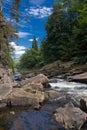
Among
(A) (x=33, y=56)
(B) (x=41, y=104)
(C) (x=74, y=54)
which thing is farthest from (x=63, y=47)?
(A) (x=33, y=56)

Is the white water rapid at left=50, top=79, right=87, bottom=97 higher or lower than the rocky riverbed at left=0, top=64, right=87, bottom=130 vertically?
lower

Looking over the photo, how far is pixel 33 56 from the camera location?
89312mm

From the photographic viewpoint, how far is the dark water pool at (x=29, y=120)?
1041 cm

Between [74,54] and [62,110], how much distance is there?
96.8ft

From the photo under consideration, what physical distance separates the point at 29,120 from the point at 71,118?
240 centimetres

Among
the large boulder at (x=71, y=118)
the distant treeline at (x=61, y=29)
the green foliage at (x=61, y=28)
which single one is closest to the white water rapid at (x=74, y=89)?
the large boulder at (x=71, y=118)

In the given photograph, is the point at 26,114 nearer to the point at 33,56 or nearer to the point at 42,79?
the point at 42,79

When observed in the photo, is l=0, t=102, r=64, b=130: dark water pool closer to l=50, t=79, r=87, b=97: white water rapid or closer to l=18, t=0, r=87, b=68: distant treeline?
l=50, t=79, r=87, b=97: white water rapid

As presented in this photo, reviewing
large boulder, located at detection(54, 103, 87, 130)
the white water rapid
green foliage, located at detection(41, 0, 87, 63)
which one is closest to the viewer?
large boulder, located at detection(54, 103, 87, 130)

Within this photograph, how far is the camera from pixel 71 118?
10.3m

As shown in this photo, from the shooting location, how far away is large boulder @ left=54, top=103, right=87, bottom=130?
9945 millimetres

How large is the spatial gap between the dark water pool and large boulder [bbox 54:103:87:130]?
29cm

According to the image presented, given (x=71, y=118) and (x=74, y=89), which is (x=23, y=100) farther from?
(x=74, y=89)

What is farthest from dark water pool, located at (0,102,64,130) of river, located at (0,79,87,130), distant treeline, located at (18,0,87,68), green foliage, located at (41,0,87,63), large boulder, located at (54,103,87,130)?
green foliage, located at (41,0,87,63)
